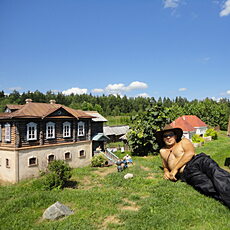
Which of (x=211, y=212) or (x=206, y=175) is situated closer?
(x=211, y=212)

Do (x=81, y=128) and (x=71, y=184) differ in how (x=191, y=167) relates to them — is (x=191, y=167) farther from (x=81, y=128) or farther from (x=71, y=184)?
(x=81, y=128)

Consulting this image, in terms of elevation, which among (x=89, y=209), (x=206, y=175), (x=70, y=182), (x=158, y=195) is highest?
(x=206, y=175)

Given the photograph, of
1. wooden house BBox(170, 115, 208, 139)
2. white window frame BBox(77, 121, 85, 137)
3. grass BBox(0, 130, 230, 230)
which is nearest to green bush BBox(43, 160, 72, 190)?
grass BBox(0, 130, 230, 230)

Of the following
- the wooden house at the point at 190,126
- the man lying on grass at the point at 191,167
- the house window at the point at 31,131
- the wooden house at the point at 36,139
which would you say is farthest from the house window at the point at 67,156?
the wooden house at the point at 190,126

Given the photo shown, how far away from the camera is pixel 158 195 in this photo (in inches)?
282

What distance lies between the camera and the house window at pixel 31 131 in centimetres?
1816

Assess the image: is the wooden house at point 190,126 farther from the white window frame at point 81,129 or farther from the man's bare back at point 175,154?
the man's bare back at point 175,154

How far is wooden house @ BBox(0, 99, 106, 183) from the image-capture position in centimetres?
1736

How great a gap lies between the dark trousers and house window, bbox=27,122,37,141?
15.2m

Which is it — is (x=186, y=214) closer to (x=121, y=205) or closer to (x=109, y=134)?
(x=121, y=205)

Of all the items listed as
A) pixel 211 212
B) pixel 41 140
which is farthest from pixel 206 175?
pixel 41 140

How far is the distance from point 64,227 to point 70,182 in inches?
357

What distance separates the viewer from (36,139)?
61.5ft

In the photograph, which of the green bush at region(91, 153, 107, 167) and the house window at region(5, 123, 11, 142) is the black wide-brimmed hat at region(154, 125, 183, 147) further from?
the green bush at region(91, 153, 107, 167)
